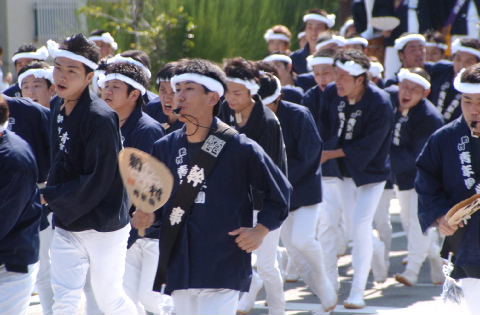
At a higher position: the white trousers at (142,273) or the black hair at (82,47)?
the black hair at (82,47)

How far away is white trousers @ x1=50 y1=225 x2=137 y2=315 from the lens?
5.66m

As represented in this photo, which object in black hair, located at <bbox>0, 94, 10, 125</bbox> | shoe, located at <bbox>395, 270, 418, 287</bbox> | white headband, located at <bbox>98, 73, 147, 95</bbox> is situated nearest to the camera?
black hair, located at <bbox>0, 94, 10, 125</bbox>

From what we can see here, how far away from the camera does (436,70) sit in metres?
10.0

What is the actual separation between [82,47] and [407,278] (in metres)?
4.09

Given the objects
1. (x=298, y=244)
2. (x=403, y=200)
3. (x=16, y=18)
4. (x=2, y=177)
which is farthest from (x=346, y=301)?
(x=16, y=18)

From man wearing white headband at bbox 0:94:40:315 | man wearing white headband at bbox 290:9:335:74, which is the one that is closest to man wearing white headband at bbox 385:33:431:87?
man wearing white headband at bbox 290:9:335:74

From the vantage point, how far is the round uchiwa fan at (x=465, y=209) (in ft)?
16.2

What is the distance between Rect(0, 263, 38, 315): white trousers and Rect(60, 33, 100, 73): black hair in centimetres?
152

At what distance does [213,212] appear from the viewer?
15.8 ft

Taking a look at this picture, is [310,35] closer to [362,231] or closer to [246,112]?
[362,231]

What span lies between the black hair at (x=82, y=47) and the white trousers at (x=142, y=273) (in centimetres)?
131

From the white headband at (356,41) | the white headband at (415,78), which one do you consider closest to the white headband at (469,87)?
the white headband at (415,78)

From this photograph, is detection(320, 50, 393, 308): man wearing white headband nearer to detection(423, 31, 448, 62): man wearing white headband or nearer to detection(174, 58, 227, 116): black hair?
detection(174, 58, 227, 116): black hair

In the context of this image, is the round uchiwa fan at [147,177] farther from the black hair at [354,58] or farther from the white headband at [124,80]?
the black hair at [354,58]
